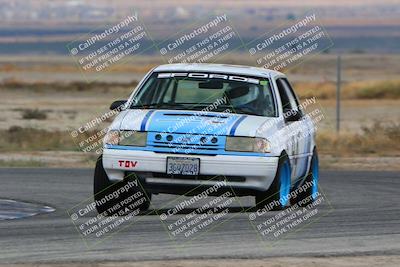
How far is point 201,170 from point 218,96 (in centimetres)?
159

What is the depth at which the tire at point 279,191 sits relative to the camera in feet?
43.3

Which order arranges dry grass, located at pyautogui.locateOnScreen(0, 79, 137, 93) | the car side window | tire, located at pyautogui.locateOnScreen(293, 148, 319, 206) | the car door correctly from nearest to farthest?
the car door < the car side window < tire, located at pyautogui.locateOnScreen(293, 148, 319, 206) < dry grass, located at pyautogui.locateOnScreen(0, 79, 137, 93)

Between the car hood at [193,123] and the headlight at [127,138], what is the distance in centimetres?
6

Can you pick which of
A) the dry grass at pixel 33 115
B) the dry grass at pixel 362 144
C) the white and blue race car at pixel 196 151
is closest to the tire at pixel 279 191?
the white and blue race car at pixel 196 151

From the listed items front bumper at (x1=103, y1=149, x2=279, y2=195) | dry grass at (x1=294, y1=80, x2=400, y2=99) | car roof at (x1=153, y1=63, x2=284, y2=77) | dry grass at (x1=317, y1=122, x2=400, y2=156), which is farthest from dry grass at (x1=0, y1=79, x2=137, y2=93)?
front bumper at (x1=103, y1=149, x2=279, y2=195)

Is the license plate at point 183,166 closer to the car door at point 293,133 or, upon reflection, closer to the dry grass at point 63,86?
the car door at point 293,133

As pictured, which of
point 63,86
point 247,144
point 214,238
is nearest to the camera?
point 214,238

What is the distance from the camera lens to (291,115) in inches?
566

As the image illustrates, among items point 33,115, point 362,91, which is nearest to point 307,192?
point 33,115

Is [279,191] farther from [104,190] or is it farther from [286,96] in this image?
[286,96]

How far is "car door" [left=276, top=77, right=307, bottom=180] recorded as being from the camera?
46.1 ft

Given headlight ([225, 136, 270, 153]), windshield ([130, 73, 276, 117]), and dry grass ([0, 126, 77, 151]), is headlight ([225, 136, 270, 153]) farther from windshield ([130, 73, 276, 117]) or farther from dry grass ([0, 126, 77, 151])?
dry grass ([0, 126, 77, 151])

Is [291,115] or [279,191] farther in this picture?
[291,115]

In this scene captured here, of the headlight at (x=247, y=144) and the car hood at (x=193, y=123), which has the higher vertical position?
the car hood at (x=193, y=123)
